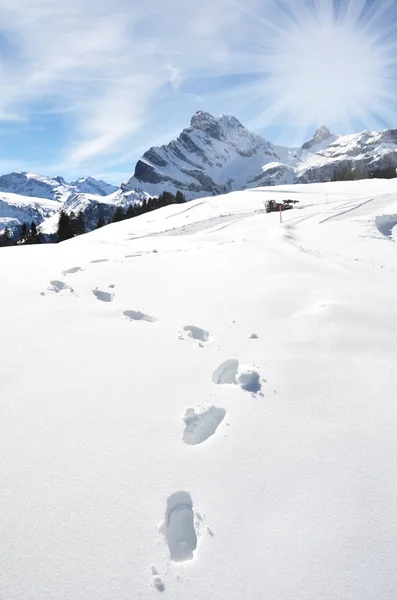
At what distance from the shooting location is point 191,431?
3.71 meters

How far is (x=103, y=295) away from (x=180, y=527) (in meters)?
4.91

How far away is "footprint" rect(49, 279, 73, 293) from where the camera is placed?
710 centimetres

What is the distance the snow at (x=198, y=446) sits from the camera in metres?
2.47

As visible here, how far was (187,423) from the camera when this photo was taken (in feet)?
12.3

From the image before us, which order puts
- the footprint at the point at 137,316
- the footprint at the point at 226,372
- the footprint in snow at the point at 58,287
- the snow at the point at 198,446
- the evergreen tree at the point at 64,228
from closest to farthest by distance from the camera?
the snow at the point at 198,446 < the footprint at the point at 226,372 < the footprint at the point at 137,316 < the footprint in snow at the point at 58,287 < the evergreen tree at the point at 64,228

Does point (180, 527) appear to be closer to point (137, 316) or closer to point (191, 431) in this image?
point (191, 431)

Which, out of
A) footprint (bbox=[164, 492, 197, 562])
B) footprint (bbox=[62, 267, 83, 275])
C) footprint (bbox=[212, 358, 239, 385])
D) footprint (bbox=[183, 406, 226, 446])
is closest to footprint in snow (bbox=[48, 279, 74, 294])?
footprint (bbox=[62, 267, 83, 275])

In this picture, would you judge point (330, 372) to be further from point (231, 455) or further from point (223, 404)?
point (231, 455)

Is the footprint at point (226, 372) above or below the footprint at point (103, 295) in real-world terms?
below

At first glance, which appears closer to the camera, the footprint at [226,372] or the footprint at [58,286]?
Answer: the footprint at [226,372]

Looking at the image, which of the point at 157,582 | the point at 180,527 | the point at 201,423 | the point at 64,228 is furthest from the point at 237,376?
the point at 64,228

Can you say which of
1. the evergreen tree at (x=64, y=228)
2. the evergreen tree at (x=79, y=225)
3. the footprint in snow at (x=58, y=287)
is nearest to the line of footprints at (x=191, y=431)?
the footprint in snow at (x=58, y=287)

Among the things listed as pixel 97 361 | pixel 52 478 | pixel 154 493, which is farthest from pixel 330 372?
pixel 52 478

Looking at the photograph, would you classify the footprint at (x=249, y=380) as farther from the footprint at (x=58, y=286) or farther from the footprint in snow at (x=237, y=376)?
the footprint at (x=58, y=286)
